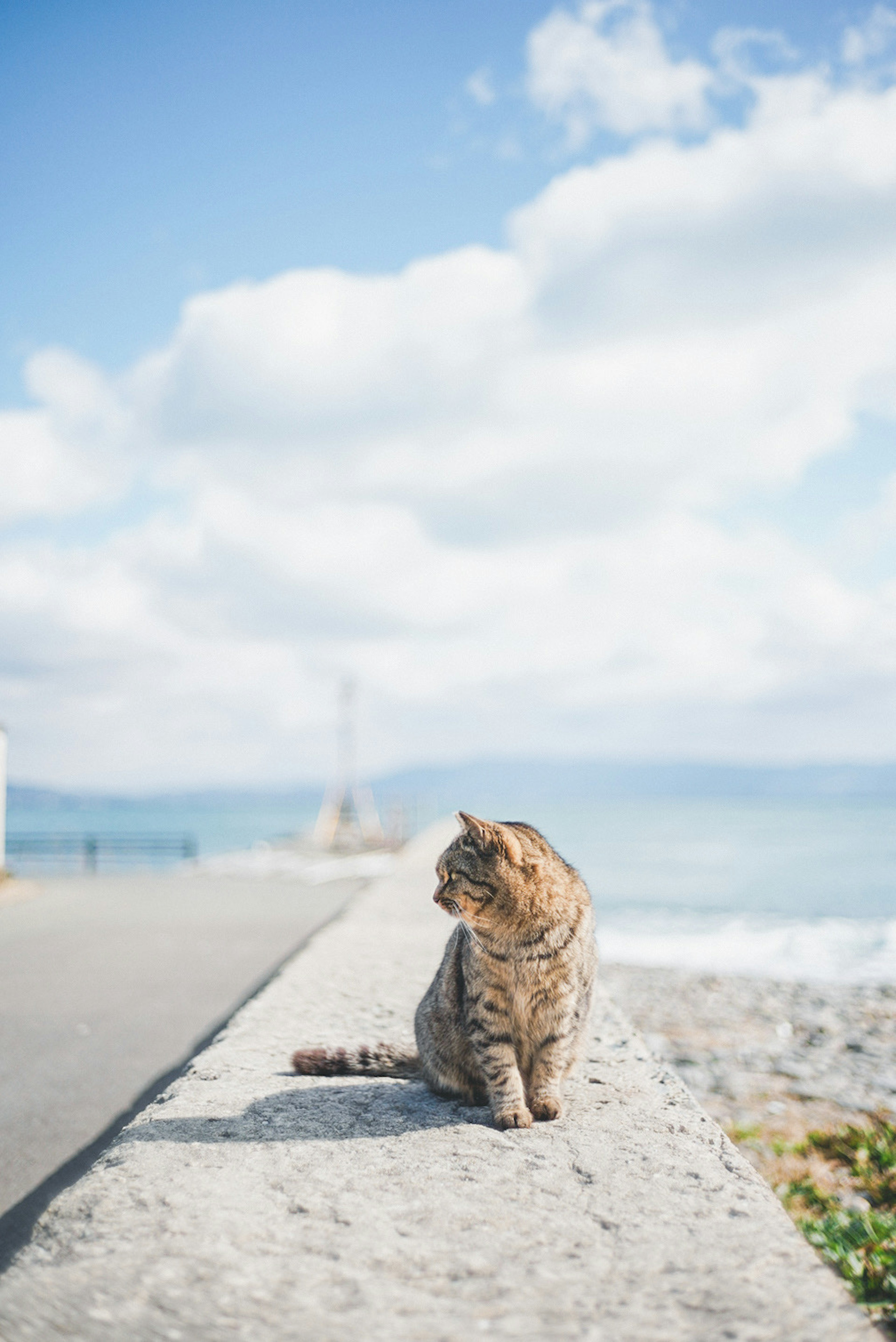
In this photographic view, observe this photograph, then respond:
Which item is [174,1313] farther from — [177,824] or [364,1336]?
[177,824]

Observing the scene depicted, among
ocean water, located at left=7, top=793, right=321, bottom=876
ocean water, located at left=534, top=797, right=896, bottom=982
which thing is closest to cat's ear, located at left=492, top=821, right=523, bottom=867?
ocean water, located at left=534, top=797, right=896, bottom=982

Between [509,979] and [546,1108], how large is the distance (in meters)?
0.52

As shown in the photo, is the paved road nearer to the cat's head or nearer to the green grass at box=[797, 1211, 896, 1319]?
the cat's head

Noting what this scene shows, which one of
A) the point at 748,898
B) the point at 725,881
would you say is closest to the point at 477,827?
the point at 748,898

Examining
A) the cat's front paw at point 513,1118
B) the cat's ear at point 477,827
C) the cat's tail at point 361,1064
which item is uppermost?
the cat's ear at point 477,827

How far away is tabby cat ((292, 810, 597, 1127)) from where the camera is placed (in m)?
3.08

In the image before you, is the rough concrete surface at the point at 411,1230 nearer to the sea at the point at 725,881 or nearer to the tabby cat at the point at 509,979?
the tabby cat at the point at 509,979

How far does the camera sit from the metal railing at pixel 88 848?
832 inches

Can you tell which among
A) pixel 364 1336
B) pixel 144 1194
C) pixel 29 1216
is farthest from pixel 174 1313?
pixel 29 1216

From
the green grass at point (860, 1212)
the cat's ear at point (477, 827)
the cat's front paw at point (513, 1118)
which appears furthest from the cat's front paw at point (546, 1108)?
the green grass at point (860, 1212)

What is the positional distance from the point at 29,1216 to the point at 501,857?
2.71 meters

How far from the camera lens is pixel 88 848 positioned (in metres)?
20.4

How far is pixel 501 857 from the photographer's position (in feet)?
10.5

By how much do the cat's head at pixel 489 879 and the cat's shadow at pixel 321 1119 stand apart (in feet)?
2.49
